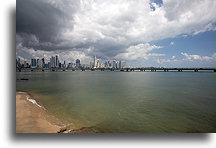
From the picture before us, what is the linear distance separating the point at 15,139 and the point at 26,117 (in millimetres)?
986

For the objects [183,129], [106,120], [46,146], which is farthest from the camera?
[106,120]

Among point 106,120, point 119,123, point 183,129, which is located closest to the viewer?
point 183,129

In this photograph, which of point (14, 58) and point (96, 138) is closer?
point (96, 138)

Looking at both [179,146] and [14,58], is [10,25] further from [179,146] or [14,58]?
[179,146]

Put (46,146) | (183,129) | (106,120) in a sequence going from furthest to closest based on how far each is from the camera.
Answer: (106,120), (183,129), (46,146)

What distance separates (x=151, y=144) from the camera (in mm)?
3367

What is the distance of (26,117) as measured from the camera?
4.33m

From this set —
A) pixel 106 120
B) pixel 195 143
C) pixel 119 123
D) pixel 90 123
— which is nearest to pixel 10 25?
pixel 90 123

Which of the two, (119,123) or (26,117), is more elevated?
(26,117)

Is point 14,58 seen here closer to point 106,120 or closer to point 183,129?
point 106,120
